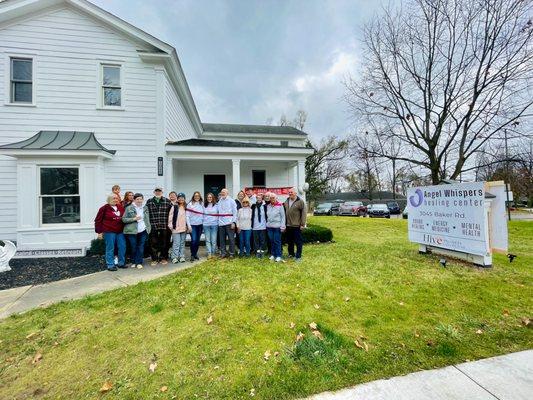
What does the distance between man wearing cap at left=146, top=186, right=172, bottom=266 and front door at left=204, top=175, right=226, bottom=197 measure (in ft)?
20.5

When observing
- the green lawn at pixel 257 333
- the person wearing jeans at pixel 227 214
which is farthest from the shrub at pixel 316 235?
the green lawn at pixel 257 333

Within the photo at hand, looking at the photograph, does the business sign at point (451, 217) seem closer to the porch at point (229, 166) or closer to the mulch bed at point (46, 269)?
the porch at point (229, 166)

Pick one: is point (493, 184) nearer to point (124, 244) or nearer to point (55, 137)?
point (124, 244)

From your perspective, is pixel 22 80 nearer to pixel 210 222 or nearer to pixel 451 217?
pixel 210 222

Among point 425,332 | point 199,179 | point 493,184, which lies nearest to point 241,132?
point 199,179

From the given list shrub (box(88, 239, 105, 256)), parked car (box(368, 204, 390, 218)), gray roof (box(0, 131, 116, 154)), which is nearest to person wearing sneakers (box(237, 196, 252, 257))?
shrub (box(88, 239, 105, 256))

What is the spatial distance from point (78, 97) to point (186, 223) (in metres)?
6.43

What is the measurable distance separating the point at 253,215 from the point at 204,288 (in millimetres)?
2596

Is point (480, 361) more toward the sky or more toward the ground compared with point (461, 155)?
more toward the ground

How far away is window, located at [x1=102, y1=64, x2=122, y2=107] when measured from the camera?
9570 mm

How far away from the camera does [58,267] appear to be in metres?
6.89

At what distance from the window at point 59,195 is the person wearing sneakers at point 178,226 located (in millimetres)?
3786

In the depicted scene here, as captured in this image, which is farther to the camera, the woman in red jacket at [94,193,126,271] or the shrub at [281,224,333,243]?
the shrub at [281,224,333,243]

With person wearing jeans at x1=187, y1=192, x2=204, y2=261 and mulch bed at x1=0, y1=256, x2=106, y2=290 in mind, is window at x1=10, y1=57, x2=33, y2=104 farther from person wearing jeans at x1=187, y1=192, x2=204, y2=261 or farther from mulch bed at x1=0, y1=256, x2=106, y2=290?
person wearing jeans at x1=187, y1=192, x2=204, y2=261
